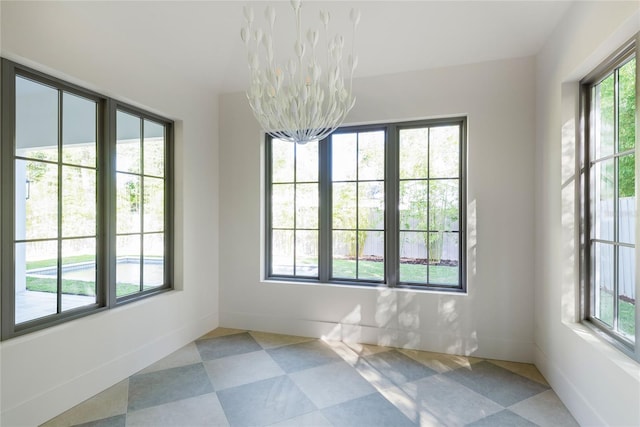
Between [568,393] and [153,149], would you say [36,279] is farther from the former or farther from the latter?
[568,393]

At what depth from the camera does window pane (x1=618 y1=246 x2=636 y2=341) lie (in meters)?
1.91

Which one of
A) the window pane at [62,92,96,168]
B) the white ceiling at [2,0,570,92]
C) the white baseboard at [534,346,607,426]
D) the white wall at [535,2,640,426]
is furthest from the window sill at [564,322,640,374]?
the window pane at [62,92,96,168]

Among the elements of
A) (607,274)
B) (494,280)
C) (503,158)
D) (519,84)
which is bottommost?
(494,280)

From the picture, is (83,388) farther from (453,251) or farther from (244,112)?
(453,251)

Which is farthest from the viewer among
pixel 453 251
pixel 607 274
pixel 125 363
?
pixel 453 251

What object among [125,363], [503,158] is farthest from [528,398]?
[125,363]

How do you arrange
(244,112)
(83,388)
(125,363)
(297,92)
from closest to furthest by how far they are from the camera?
(297,92) → (83,388) → (125,363) → (244,112)

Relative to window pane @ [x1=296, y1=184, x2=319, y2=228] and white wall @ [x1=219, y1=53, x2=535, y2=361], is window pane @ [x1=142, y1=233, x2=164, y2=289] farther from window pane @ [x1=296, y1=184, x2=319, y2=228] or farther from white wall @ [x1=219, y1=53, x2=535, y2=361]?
window pane @ [x1=296, y1=184, x2=319, y2=228]

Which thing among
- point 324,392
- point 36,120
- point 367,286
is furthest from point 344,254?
point 36,120

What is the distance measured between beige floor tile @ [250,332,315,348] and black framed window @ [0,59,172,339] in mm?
1241

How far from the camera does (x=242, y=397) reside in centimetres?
253

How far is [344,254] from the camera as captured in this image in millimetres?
3812

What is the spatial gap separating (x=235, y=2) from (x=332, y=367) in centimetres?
339

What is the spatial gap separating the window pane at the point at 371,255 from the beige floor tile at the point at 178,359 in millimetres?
1904
